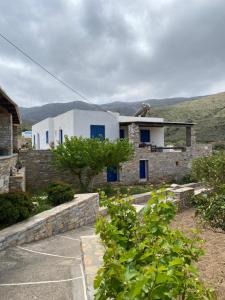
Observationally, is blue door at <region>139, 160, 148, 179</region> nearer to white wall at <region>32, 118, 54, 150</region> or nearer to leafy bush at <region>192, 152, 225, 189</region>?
white wall at <region>32, 118, 54, 150</region>

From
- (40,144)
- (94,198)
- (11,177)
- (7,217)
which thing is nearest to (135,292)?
(7,217)

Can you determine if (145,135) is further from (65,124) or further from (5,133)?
(5,133)

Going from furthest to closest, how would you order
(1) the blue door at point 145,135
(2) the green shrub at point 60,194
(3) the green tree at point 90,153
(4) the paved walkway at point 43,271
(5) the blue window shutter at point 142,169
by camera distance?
(1) the blue door at point 145,135, (5) the blue window shutter at point 142,169, (3) the green tree at point 90,153, (2) the green shrub at point 60,194, (4) the paved walkway at point 43,271

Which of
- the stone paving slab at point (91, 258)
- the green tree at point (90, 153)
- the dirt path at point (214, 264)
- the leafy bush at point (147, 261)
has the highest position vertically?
the green tree at point (90, 153)

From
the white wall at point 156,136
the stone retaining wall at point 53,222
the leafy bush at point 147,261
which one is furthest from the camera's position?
the white wall at point 156,136

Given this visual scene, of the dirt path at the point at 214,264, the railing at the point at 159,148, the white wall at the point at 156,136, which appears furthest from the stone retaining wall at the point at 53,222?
the white wall at the point at 156,136

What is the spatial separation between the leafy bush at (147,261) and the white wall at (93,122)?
19.2m

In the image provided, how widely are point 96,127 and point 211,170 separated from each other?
1260 cm

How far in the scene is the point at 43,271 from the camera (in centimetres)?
724

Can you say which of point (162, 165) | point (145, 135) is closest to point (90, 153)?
point (162, 165)

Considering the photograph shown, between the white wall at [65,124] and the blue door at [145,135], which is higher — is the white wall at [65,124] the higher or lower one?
the higher one

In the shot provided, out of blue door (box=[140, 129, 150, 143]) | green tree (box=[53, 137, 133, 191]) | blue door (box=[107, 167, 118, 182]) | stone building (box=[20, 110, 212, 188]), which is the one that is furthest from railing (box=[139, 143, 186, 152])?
green tree (box=[53, 137, 133, 191])

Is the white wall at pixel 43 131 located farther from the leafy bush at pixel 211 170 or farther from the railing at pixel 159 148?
the leafy bush at pixel 211 170

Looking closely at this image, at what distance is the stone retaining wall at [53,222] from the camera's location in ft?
30.1
